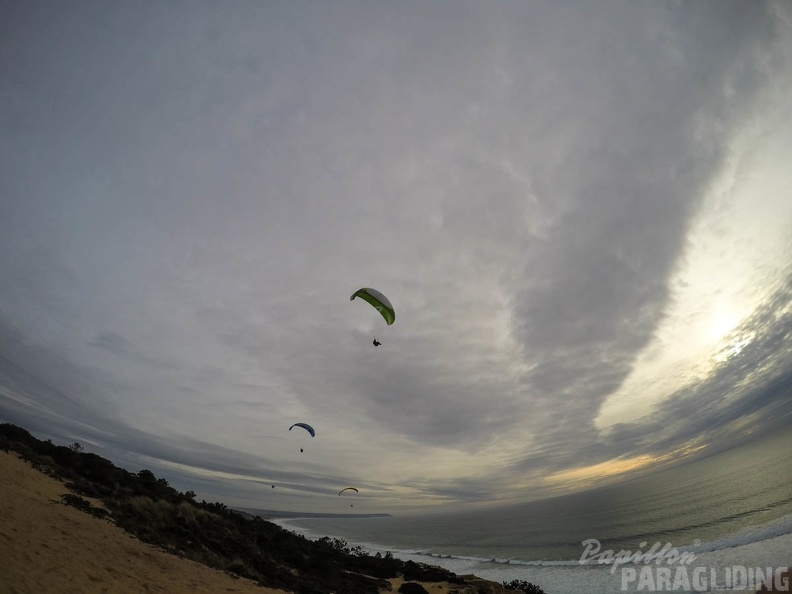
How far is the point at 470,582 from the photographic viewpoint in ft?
92.2

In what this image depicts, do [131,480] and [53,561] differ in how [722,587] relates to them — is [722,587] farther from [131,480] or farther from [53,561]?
[131,480]

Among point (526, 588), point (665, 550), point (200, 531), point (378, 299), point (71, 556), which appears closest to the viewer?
point (71, 556)

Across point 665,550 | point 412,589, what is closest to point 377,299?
point 412,589

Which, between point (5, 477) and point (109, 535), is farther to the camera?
point (5, 477)

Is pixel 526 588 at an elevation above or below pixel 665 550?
below

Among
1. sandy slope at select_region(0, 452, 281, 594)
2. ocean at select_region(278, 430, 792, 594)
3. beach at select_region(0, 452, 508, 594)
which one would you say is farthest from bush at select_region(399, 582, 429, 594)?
ocean at select_region(278, 430, 792, 594)

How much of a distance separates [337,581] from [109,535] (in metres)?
15.4

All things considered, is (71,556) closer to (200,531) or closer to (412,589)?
(200,531)

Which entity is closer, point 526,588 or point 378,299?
point 378,299

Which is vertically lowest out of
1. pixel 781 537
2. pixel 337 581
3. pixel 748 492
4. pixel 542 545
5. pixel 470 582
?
pixel 337 581

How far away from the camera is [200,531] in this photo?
2138 cm

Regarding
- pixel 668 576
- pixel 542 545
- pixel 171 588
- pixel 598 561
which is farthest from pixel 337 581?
pixel 542 545

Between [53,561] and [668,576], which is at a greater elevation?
[668,576]

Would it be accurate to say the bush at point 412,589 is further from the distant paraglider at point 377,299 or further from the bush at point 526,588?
the distant paraglider at point 377,299
